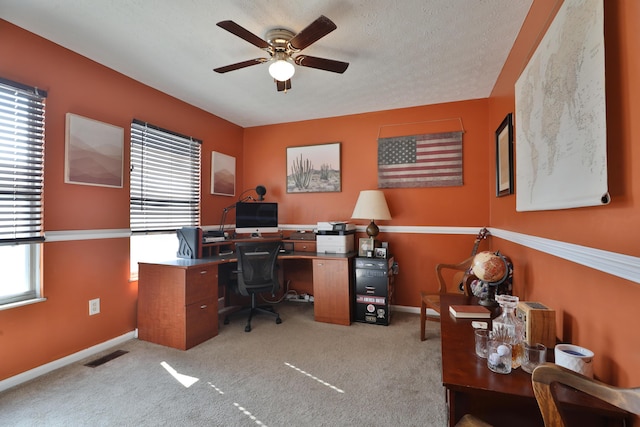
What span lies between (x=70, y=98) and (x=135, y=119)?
548 mm

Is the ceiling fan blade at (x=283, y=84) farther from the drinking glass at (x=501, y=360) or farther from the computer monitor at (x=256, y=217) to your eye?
the drinking glass at (x=501, y=360)

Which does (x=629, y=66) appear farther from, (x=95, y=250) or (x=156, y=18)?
(x=95, y=250)

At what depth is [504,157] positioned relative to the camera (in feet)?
7.93

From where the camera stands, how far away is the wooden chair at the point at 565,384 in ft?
2.15

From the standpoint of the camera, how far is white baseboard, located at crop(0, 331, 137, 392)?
2.01 metres

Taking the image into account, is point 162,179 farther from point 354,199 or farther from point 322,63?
point 354,199

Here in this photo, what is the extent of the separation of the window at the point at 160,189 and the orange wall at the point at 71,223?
0.12 meters

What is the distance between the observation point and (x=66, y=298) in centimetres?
233

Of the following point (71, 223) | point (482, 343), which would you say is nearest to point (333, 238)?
point (482, 343)

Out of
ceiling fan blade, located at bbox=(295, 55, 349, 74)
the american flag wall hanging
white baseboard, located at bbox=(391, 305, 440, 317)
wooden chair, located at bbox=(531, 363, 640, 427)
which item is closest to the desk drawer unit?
ceiling fan blade, located at bbox=(295, 55, 349, 74)

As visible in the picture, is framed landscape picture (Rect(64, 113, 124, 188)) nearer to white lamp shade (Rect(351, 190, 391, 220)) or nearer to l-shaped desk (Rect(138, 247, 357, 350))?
l-shaped desk (Rect(138, 247, 357, 350))

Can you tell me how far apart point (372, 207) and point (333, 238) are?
1.97 ft

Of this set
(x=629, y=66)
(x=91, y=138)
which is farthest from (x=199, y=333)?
(x=629, y=66)

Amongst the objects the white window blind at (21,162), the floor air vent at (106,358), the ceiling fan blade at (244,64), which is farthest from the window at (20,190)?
the ceiling fan blade at (244,64)
